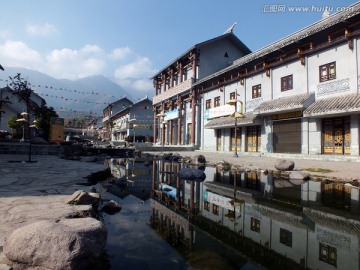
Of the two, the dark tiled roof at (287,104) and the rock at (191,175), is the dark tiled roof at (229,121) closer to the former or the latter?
the dark tiled roof at (287,104)

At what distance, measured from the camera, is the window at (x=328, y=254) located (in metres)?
3.09

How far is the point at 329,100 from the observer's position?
15281 millimetres

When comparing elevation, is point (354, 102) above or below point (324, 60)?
below

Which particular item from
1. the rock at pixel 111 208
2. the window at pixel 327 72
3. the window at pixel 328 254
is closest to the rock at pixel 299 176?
the window at pixel 328 254

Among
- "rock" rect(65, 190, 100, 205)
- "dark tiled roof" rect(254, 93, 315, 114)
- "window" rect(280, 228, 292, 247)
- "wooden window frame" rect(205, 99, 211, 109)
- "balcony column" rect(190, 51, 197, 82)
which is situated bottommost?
"window" rect(280, 228, 292, 247)

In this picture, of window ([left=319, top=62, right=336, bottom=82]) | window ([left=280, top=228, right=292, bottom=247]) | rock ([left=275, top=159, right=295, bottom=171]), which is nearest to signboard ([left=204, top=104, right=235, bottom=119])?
window ([left=319, top=62, right=336, bottom=82])

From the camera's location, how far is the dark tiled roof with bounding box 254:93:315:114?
16.4 metres

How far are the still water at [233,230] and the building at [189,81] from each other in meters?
23.9

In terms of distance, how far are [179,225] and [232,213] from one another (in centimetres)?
127

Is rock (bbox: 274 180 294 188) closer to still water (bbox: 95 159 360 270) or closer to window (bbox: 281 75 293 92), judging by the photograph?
still water (bbox: 95 159 360 270)

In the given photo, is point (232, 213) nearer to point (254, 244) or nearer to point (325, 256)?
point (254, 244)

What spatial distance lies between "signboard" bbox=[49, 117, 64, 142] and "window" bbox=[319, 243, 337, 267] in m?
31.9

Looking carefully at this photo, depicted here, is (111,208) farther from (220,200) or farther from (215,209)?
(220,200)

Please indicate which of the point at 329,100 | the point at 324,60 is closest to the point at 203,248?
the point at 329,100
